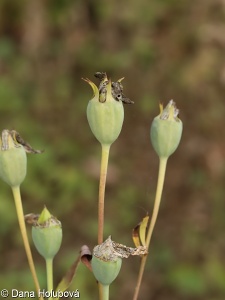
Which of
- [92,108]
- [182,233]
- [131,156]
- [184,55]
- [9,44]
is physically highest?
[9,44]

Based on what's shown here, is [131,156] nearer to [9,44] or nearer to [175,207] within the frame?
[175,207]

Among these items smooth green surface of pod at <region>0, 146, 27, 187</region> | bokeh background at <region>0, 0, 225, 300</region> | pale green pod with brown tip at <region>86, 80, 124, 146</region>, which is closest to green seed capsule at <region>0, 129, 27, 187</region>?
smooth green surface of pod at <region>0, 146, 27, 187</region>

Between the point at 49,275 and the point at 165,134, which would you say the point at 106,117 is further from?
the point at 49,275

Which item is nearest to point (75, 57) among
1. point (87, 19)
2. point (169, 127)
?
point (87, 19)

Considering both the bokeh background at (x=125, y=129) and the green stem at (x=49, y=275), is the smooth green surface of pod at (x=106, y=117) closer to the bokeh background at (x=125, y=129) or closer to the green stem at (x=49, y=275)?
the green stem at (x=49, y=275)

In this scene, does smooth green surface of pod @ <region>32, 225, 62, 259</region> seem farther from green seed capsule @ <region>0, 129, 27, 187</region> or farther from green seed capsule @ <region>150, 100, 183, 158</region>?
green seed capsule @ <region>150, 100, 183, 158</region>

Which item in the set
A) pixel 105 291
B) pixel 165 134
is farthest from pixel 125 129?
pixel 105 291
